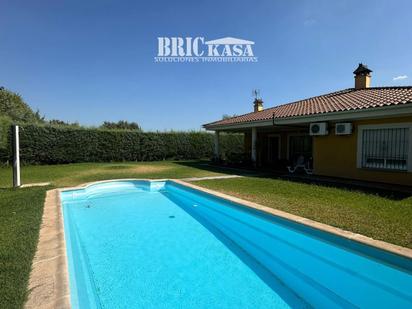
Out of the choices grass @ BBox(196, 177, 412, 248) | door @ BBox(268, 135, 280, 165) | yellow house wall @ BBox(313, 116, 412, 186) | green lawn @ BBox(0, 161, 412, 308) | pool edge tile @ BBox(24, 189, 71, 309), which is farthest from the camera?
door @ BBox(268, 135, 280, 165)

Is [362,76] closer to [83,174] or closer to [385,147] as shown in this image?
[385,147]

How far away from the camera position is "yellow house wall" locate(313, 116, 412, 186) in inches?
396

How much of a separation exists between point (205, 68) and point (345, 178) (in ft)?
40.4

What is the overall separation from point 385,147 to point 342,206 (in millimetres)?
5612

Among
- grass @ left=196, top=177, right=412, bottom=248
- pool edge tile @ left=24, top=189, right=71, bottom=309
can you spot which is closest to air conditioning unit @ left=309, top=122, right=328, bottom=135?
grass @ left=196, top=177, right=412, bottom=248

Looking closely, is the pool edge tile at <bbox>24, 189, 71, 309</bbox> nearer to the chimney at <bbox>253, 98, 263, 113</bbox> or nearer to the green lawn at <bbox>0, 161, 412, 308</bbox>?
the green lawn at <bbox>0, 161, 412, 308</bbox>

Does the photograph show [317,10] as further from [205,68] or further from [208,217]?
[208,217]

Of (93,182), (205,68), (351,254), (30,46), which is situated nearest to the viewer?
(351,254)

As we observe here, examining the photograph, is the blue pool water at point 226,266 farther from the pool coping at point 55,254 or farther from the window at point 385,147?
the window at point 385,147

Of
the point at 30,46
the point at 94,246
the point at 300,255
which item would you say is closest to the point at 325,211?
the point at 300,255

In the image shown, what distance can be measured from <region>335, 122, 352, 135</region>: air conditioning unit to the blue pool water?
7251 millimetres

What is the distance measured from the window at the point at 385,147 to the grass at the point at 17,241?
11.8 meters

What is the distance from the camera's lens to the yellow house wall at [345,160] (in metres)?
10.1

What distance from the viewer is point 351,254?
4.14m
